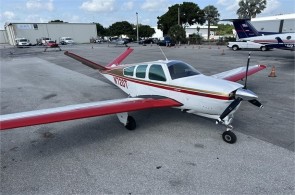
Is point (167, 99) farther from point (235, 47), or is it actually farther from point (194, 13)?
point (194, 13)

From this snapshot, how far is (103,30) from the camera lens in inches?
5108

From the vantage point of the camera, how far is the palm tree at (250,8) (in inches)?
2896

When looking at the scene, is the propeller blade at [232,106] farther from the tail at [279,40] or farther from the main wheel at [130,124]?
the tail at [279,40]

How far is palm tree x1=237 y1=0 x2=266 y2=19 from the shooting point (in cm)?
7356

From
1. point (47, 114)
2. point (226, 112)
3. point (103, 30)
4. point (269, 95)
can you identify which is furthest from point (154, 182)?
point (103, 30)

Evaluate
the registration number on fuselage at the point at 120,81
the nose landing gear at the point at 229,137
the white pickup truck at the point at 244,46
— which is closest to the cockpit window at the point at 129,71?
the registration number on fuselage at the point at 120,81

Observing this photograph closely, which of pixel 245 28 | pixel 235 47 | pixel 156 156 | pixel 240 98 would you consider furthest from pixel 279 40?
pixel 156 156

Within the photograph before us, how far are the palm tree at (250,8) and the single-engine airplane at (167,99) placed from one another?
78.7 metres

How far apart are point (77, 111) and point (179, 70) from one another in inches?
122

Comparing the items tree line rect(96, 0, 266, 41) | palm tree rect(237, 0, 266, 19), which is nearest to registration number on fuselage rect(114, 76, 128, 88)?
tree line rect(96, 0, 266, 41)

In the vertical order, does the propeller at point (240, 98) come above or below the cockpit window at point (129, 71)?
below

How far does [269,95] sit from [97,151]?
26.1 ft

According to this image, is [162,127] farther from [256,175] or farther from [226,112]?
[256,175]

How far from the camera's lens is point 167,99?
21.3 feet
